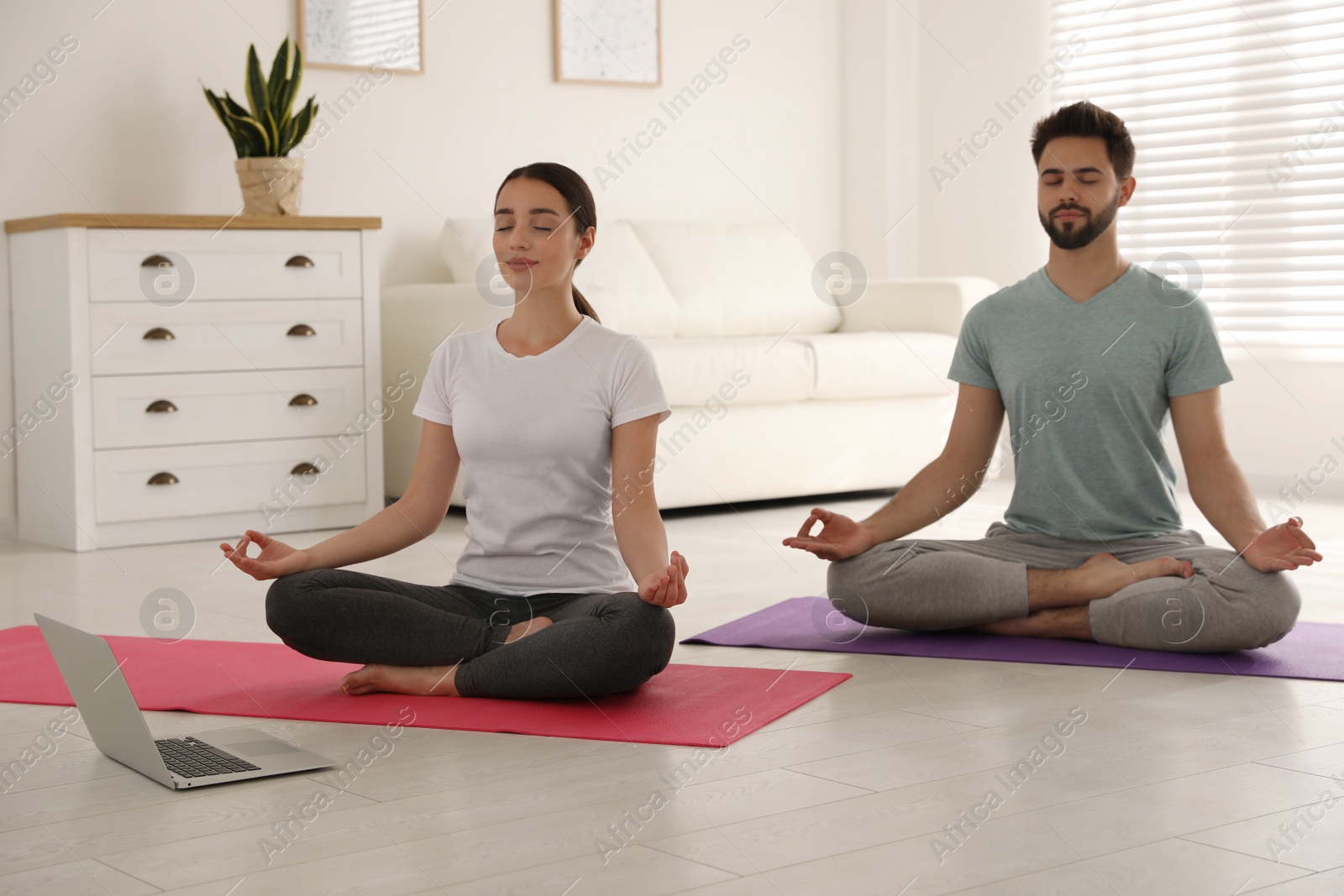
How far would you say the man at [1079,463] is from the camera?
2338 mm

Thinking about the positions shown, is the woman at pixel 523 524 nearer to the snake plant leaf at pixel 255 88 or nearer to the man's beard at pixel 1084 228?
the man's beard at pixel 1084 228

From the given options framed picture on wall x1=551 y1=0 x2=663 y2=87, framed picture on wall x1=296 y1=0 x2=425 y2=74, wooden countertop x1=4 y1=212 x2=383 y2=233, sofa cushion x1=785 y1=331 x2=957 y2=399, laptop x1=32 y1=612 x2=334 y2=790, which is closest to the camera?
laptop x1=32 y1=612 x2=334 y2=790

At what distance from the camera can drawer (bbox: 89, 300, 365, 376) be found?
3623 millimetres

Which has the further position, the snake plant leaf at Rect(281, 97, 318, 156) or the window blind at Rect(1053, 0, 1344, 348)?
the window blind at Rect(1053, 0, 1344, 348)

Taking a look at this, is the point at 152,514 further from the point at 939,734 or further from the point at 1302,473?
the point at 1302,473

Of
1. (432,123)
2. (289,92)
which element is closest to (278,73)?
(289,92)

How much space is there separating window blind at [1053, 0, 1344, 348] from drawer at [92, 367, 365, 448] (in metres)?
2.59

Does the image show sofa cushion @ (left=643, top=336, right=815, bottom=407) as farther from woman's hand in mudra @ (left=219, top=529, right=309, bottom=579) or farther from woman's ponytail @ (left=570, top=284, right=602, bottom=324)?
woman's hand in mudra @ (left=219, top=529, right=309, bottom=579)

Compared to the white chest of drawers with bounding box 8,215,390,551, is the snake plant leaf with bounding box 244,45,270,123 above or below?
above

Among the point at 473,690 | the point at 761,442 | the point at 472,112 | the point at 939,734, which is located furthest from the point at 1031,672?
the point at 472,112

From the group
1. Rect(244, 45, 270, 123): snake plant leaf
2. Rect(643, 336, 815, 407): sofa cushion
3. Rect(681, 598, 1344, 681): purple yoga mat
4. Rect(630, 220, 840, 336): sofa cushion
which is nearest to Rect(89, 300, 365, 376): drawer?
Rect(244, 45, 270, 123): snake plant leaf

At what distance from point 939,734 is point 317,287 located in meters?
2.52

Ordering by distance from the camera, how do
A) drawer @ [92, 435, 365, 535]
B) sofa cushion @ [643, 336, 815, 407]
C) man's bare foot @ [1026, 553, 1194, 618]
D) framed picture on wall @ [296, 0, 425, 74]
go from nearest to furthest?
man's bare foot @ [1026, 553, 1194, 618] → drawer @ [92, 435, 365, 535] → sofa cushion @ [643, 336, 815, 407] → framed picture on wall @ [296, 0, 425, 74]

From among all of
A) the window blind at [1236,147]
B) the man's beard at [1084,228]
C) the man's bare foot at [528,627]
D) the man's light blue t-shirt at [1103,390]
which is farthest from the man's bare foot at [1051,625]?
the window blind at [1236,147]
